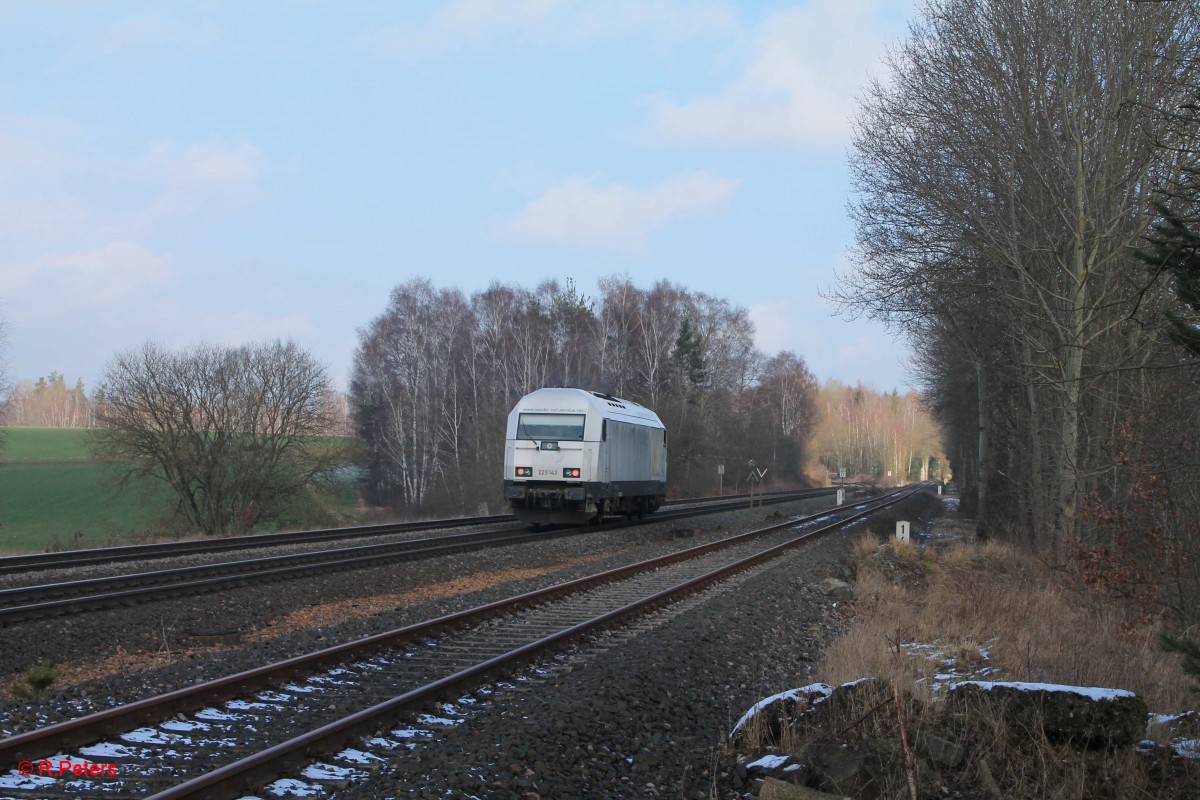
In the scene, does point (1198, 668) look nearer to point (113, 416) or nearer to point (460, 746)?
point (460, 746)

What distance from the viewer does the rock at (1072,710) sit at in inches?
227

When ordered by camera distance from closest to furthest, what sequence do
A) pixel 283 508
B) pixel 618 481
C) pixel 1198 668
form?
pixel 1198 668, pixel 618 481, pixel 283 508

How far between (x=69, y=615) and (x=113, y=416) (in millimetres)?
23125

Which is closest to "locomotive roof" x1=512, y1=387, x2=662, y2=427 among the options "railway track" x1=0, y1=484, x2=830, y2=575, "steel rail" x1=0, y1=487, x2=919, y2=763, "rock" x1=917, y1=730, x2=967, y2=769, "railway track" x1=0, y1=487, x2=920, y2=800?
"railway track" x1=0, y1=484, x2=830, y2=575

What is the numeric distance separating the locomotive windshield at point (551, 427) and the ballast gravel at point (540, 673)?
764cm

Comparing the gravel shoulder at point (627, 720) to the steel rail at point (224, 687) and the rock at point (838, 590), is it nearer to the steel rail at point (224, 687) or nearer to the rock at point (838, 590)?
the steel rail at point (224, 687)

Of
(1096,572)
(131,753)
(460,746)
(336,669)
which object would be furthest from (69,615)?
(1096,572)

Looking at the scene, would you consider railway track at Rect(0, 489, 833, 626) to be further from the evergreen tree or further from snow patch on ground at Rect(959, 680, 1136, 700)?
the evergreen tree

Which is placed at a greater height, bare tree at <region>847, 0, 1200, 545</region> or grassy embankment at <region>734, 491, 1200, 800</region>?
bare tree at <region>847, 0, 1200, 545</region>

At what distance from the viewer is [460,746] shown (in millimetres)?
6051

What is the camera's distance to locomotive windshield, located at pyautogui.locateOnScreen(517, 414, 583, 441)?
2356 cm

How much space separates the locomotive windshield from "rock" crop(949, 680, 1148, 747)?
17.6 meters

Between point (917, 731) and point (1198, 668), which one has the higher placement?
point (1198, 668)

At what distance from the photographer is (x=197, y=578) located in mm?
13898
